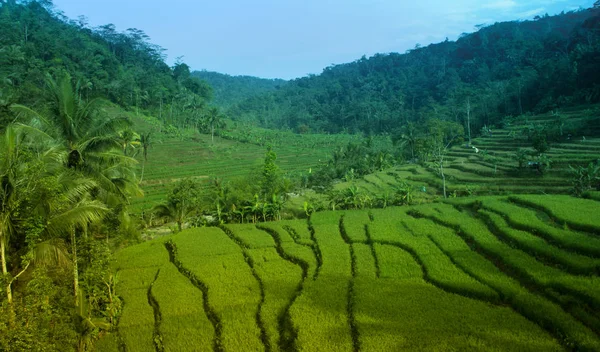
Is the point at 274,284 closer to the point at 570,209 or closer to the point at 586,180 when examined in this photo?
the point at 570,209

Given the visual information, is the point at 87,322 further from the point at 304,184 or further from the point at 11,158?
the point at 304,184

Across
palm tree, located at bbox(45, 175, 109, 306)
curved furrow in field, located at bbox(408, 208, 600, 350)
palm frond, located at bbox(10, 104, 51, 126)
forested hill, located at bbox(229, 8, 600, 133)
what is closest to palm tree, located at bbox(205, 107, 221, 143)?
forested hill, located at bbox(229, 8, 600, 133)

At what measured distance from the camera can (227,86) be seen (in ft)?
374

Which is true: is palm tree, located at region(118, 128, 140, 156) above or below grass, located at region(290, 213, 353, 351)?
above

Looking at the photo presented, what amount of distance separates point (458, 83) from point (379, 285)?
2723 inches

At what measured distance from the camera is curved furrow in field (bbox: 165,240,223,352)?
30.6ft

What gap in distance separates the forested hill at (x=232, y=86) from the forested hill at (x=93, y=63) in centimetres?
2413

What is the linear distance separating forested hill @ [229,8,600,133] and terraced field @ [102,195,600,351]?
32.3 m

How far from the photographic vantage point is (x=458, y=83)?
72312 mm

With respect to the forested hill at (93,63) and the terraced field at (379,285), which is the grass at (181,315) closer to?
the terraced field at (379,285)

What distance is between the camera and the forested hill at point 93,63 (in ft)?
139

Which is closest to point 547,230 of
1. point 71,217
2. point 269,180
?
point 269,180

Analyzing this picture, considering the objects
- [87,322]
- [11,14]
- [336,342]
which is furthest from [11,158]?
[11,14]

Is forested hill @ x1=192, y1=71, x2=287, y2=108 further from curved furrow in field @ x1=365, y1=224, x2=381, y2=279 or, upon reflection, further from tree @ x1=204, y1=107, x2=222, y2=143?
curved furrow in field @ x1=365, y1=224, x2=381, y2=279
